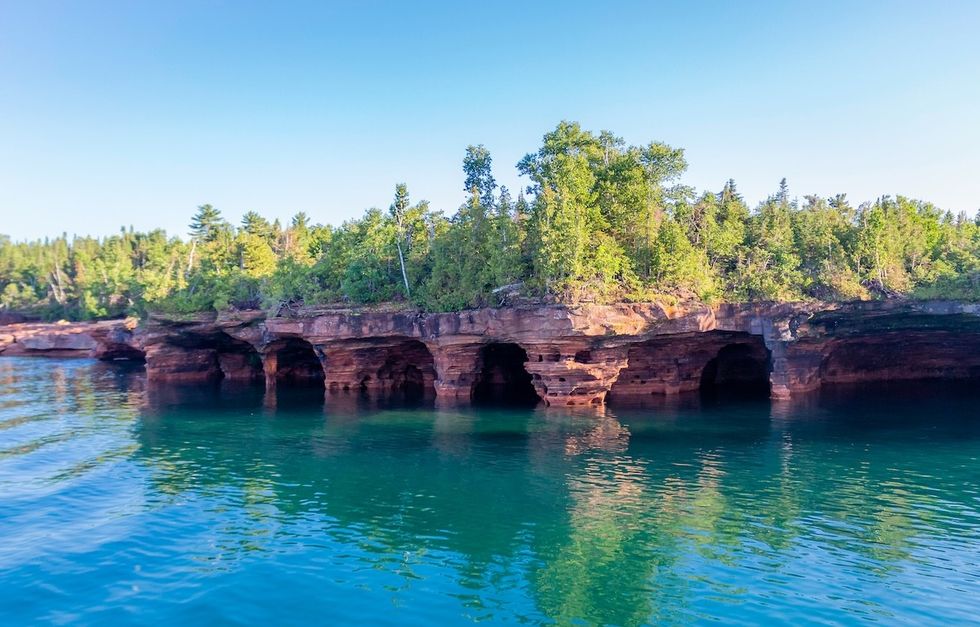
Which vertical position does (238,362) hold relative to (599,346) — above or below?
below

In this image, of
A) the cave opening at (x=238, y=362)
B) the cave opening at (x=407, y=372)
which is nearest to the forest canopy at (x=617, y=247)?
the cave opening at (x=407, y=372)

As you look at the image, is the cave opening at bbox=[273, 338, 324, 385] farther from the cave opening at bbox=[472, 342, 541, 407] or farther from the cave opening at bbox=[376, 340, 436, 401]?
the cave opening at bbox=[472, 342, 541, 407]

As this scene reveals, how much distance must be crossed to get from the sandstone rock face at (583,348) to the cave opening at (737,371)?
12 cm

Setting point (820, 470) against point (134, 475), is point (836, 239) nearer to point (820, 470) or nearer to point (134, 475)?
point (820, 470)

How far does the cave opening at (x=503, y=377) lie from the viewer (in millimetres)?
45312

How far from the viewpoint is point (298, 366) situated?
6122 cm

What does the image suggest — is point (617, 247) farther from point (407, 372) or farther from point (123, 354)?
point (123, 354)

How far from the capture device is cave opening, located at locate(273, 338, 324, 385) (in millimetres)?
57003

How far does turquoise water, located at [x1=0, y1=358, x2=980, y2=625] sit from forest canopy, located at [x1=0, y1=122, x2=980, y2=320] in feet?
27.3

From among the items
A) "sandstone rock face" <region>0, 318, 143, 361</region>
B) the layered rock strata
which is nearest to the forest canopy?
the layered rock strata

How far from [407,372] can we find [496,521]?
3657 centimetres

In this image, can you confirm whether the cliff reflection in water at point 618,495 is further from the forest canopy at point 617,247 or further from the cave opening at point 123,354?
the cave opening at point 123,354

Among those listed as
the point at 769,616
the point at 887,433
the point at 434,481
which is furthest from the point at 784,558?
the point at 887,433

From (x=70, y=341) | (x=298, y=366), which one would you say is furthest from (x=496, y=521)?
(x=70, y=341)
